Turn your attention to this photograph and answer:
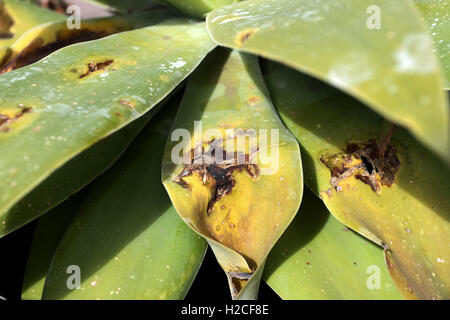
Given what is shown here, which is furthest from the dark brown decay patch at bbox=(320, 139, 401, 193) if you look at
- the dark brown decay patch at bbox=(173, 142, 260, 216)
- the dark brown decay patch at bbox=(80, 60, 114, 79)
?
the dark brown decay patch at bbox=(80, 60, 114, 79)

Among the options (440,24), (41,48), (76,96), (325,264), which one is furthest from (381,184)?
(41,48)

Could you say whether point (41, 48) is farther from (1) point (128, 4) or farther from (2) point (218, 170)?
(2) point (218, 170)

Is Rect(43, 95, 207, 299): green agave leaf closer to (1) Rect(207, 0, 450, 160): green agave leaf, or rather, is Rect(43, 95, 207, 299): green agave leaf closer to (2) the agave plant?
(2) the agave plant

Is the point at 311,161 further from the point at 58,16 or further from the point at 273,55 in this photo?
the point at 58,16

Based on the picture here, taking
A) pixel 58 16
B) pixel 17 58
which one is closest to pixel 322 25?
pixel 17 58

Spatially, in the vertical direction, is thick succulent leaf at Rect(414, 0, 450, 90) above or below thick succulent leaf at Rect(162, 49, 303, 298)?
above

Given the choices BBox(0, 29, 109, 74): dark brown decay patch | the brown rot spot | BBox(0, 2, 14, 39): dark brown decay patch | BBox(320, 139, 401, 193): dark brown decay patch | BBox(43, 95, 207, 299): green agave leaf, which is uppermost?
the brown rot spot
